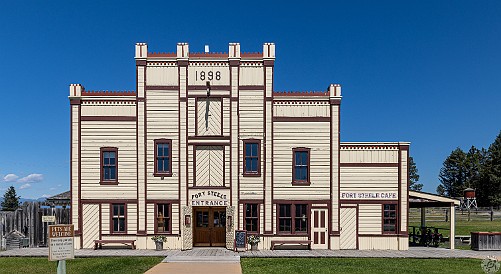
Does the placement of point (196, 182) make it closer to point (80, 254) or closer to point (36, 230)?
point (80, 254)

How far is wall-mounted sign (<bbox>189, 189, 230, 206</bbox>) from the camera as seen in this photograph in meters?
21.6

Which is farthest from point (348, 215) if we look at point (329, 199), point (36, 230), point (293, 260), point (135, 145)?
point (36, 230)

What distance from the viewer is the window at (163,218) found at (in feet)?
70.8

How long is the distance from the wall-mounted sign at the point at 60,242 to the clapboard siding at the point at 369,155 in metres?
14.7

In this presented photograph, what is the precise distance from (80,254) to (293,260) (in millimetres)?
10058

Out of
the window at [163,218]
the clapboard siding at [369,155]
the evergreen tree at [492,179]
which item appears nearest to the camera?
the window at [163,218]

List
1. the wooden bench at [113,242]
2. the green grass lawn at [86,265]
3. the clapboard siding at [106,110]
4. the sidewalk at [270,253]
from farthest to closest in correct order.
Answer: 1. the clapboard siding at [106,110]
2. the wooden bench at [113,242]
3. the sidewalk at [270,253]
4. the green grass lawn at [86,265]

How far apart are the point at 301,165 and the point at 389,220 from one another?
5646 mm

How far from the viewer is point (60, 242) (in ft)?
37.2

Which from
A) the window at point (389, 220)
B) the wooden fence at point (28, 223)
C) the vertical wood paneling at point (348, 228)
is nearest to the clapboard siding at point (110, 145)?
the wooden fence at point (28, 223)

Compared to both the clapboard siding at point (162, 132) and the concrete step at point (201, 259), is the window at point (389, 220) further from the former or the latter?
the clapboard siding at point (162, 132)

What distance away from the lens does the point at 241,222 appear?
2164 cm

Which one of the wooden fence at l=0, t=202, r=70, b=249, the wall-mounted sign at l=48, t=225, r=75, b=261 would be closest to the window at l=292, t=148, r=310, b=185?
the wall-mounted sign at l=48, t=225, r=75, b=261

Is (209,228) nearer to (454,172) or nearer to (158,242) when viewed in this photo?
(158,242)
